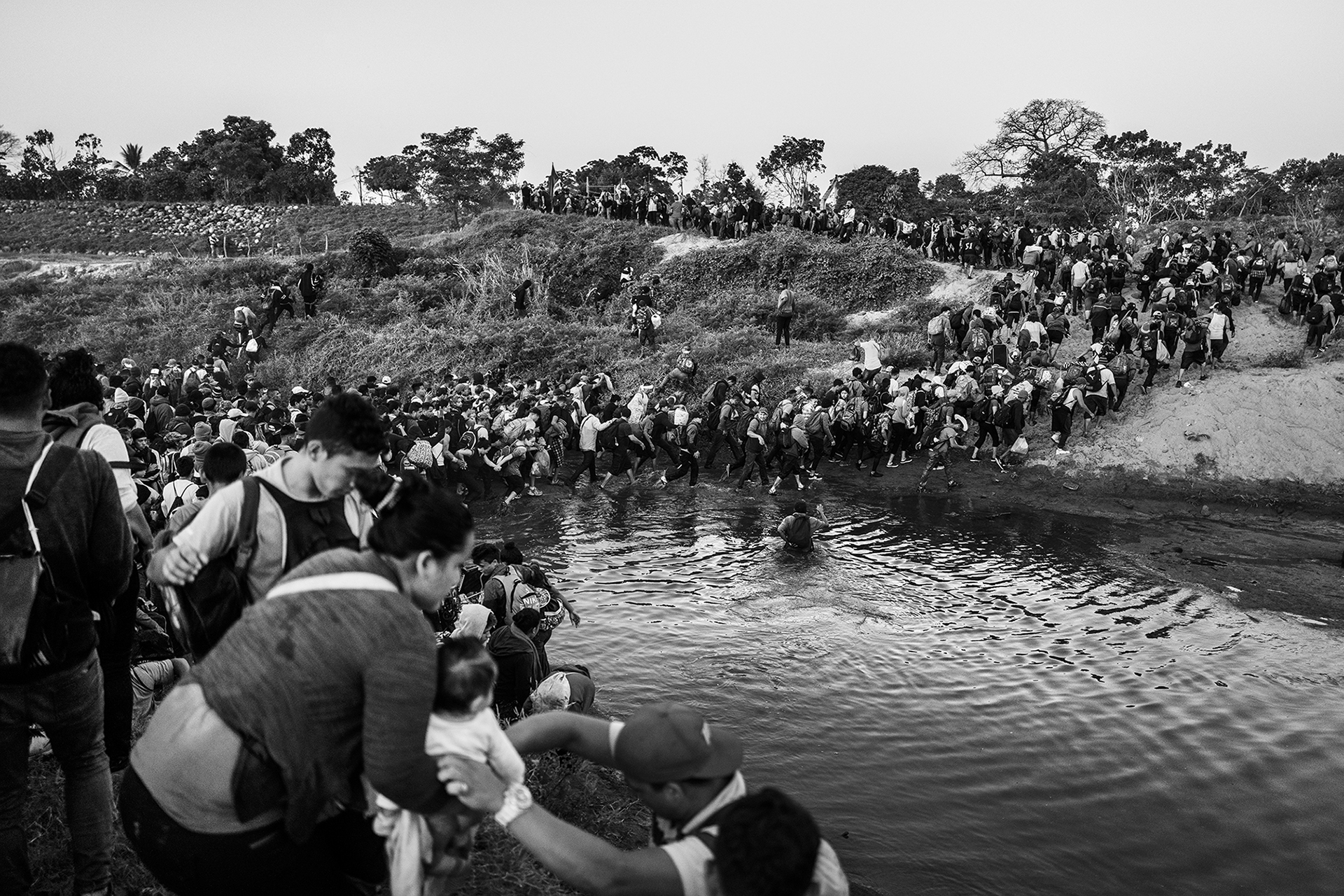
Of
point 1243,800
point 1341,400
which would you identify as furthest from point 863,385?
point 1243,800

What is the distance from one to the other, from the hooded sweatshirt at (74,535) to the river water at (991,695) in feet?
14.4

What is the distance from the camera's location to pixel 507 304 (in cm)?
2781

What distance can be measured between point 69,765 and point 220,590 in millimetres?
966

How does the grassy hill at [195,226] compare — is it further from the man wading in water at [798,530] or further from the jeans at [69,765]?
the jeans at [69,765]

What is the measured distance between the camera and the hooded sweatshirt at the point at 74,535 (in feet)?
9.92

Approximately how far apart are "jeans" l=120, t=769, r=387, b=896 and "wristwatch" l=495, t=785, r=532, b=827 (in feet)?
1.83

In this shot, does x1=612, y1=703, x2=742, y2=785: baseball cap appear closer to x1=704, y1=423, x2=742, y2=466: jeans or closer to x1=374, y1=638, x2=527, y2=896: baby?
x1=374, y1=638, x2=527, y2=896: baby

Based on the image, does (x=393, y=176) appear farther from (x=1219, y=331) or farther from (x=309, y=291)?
(x=1219, y=331)

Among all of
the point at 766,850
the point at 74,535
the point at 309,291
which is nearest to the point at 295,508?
the point at 74,535

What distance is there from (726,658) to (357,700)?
6.76 m

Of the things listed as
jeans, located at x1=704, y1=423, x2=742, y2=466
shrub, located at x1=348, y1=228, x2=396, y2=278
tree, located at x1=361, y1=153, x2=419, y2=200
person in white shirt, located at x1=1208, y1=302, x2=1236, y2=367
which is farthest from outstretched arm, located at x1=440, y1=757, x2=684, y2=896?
tree, located at x1=361, y1=153, x2=419, y2=200

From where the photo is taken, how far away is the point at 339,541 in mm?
3047

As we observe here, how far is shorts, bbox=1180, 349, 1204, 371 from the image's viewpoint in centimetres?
1775

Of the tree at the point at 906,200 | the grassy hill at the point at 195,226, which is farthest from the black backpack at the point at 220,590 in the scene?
the grassy hill at the point at 195,226
